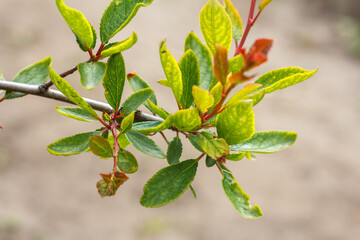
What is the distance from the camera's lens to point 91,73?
0.70 m

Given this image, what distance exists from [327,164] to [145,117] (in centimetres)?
413

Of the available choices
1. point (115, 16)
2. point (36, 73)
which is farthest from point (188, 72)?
point (36, 73)

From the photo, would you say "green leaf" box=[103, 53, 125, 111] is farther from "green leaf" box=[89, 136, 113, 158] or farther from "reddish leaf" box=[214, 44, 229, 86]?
"reddish leaf" box=[214, 44, 229, 86]

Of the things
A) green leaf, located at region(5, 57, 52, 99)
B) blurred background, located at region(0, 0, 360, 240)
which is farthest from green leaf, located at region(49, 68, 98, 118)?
blurred background, located at region(0, 0, 360, 240)

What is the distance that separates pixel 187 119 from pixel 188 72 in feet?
0.35

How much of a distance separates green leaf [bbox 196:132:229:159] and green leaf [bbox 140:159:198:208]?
0.09 m

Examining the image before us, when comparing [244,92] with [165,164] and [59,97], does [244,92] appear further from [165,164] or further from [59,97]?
[165,164]

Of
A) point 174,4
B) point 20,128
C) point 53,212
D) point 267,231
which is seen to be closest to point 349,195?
point 267,231

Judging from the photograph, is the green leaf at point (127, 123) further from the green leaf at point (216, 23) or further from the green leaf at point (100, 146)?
the green leaf at point (216, 23)

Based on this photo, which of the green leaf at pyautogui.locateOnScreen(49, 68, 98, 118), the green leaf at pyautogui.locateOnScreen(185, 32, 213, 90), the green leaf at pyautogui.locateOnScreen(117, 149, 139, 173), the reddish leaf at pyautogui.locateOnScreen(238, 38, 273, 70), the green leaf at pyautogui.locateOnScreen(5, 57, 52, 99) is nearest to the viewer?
the reddish leaf at pyautogui.locateOnScreen(238, 38, 273, 70)

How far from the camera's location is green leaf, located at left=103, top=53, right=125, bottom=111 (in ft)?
2.37

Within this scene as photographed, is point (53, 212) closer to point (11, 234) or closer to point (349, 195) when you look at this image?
point (11, 234)

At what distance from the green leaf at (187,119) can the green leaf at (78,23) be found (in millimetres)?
203

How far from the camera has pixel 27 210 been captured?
373cm
